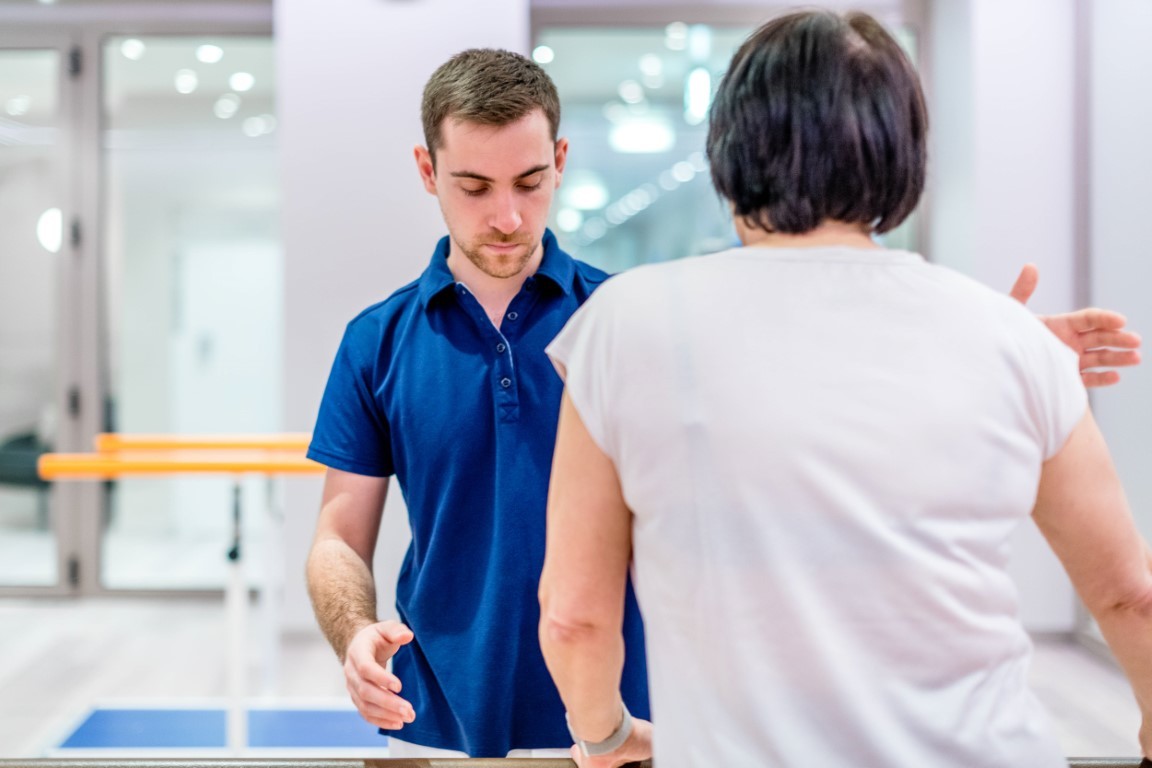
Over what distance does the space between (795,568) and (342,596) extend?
67 centimetres

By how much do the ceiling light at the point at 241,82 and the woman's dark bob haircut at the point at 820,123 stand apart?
15.5ft

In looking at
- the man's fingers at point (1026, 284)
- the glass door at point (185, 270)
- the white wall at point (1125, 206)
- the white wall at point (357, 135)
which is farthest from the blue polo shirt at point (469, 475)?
the glass door at point (185, 270)

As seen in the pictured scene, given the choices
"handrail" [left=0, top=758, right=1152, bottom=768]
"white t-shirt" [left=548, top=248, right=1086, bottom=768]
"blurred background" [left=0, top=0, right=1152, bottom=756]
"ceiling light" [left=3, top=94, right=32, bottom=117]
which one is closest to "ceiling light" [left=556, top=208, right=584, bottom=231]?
"blurred background" [left=0, top=0, right=1152, bottom=756]

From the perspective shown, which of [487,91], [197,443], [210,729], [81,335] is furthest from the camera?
[81,335]

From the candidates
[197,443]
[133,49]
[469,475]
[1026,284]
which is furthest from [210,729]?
[133,49]

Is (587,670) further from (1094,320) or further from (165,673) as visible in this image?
(165,673)

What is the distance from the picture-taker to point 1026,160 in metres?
4.16

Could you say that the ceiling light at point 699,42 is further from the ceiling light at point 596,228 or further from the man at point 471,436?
the man at point 471,436

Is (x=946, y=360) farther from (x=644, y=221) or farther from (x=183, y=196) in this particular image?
(x=183, y=196)

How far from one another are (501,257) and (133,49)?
4.40 metres

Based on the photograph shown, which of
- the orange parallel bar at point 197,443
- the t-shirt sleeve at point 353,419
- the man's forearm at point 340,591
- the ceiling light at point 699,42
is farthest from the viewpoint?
the ceiling light at point 699,42

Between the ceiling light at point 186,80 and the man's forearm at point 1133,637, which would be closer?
the man's forearm at point 1133,637

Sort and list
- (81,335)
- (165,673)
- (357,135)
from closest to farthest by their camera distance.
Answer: (165,673) → (357,135) → (81,335)

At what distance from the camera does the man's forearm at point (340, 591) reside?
1.10 meters
